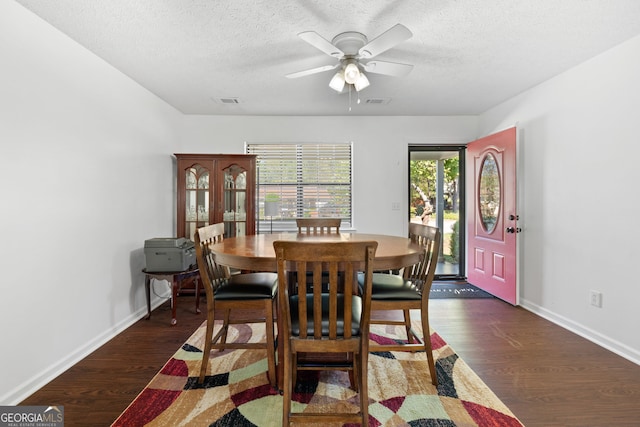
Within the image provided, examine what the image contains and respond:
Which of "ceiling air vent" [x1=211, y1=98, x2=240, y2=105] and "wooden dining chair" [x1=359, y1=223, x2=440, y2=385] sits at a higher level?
"ceiling air vent" [x1=211, y1=98, x2=240, y2=105]

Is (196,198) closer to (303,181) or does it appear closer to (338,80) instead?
(303,181)

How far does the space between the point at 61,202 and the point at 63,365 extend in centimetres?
112

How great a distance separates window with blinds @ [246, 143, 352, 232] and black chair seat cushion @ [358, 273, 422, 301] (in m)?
2.24

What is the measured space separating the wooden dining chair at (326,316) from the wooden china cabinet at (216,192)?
8.18ft

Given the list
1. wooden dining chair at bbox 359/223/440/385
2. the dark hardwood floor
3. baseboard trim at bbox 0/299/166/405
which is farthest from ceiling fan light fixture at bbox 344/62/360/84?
baseboard trim at bbox 0/299/166/405

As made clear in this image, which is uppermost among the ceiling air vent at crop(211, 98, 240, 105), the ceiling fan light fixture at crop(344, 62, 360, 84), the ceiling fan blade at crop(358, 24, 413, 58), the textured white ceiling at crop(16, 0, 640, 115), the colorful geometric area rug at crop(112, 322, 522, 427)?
the ceiling air vent at crop(211, 98, 240, 105)

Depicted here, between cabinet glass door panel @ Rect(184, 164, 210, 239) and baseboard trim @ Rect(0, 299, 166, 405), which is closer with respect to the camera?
baseboard trim @ Rect(0, 299, 166, 405)

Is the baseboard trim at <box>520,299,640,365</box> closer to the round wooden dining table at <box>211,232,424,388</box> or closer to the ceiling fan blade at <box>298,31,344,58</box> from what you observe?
the round wooden dining table at <box>211,232,424,388</box>

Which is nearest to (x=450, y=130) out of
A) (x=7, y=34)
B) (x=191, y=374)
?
(x=191, y=374)

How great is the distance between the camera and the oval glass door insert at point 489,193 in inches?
146

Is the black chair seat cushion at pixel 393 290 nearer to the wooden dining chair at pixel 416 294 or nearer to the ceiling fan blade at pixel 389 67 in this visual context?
the wooden dining chair at pixel 416 294

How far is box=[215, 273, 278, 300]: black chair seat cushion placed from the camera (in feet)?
6.32

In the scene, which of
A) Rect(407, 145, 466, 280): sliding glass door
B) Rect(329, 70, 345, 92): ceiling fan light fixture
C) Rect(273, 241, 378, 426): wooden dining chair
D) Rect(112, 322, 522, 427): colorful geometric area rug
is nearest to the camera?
Rect(273, 241, 378, 426): wooden dining chair

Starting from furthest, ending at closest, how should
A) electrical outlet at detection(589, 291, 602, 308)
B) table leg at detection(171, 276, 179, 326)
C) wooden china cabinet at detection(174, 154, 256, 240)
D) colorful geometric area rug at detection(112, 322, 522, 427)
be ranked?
wooden china cabinet at detection(174, 154, 256, 240), table leg at detection(171, 276, 179, 326), electrical outlet at detection(589, 291, 602, 308), colorful geometric area rug at detection(112, 322, 522, 427)
